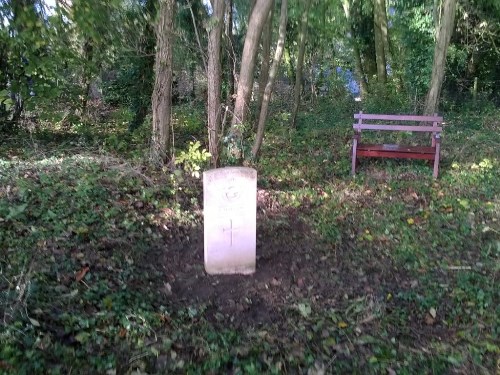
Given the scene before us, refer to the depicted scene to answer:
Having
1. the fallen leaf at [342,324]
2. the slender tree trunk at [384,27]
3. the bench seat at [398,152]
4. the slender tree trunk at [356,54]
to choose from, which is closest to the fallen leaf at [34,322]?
the fallen leaf at [342,324]

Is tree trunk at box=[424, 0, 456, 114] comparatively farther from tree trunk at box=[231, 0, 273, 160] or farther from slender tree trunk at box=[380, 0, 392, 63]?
tree trunk at box=[231, 0, 273, 160]

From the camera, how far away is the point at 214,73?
757 cm

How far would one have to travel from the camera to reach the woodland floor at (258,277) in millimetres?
3623

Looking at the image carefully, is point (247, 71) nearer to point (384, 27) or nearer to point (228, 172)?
point (228, 172)

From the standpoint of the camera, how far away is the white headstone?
195 inches

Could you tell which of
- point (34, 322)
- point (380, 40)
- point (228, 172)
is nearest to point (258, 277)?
point (228, 172)

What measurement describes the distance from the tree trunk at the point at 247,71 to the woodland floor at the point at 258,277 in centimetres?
79

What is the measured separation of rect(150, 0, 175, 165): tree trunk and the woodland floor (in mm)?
538

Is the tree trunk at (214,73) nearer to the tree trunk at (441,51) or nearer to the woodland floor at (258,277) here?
the woodland floor at (258,277)

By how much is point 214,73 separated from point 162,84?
0.89m

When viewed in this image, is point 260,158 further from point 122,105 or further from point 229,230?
point 122,105

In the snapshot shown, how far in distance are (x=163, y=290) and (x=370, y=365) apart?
2.01 meters

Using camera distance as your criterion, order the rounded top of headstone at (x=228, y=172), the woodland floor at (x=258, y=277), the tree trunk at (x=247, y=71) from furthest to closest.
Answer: the tree trunk at (x=247, y=71) → the rounded top of headstone at (x=228, y=172) → the woodland floor at (x=258, y=277)

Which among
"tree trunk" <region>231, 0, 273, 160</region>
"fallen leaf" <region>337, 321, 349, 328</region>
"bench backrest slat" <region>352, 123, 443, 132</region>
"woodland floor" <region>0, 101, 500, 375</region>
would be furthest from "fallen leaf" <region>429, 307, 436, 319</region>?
"bench backrest slat" <region>352, 123, 443, 132</region>
